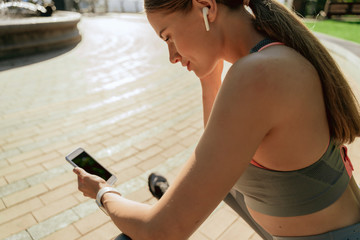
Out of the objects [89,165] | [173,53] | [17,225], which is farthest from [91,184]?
[17,225]

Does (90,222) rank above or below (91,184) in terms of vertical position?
below

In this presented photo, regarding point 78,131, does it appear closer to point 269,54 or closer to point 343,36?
point 269,54

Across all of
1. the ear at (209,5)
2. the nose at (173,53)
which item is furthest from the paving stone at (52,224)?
the ear at (209,5)

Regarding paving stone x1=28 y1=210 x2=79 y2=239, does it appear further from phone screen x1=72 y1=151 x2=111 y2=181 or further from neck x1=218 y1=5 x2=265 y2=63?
neck x1=218 y1=5 x2=265 y2=63

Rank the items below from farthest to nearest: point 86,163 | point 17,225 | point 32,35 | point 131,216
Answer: point 32,35 → point 17,225 → point 86,163 → point 131,216

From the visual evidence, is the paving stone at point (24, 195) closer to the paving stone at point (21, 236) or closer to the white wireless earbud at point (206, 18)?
the paving stone at point (21, 236)

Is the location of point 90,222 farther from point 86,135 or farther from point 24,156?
point 86,135

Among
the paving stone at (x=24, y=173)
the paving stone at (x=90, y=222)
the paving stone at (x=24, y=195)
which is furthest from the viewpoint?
the paving stone at (x=24, y=173)

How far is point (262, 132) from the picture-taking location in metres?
0.95

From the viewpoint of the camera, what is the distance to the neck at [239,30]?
119cm

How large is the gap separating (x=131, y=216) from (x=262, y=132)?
57 centimetres

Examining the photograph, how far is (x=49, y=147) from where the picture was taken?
12.4ft

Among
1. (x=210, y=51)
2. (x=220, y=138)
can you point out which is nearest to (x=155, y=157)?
(x=210, y=51)

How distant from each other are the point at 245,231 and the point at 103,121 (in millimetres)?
2903
